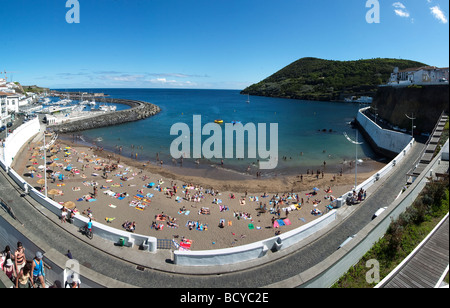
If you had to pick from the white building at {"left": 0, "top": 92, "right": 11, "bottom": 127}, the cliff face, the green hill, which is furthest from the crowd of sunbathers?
the green hill

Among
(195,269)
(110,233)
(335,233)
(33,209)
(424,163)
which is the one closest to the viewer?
(195,269)

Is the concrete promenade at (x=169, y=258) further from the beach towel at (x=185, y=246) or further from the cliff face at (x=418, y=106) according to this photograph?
the cliff face at (x=418, y=106)

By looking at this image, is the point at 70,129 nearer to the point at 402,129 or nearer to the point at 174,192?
the point at 174,192

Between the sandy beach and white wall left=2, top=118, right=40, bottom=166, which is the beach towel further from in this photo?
white wall left=2, top=118, right=40, bottom=166

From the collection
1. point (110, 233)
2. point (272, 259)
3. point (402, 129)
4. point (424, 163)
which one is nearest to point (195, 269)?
point (272, 259)

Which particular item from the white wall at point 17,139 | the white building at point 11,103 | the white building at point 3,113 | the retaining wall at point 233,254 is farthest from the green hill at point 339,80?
the retaining wall at point 233,254

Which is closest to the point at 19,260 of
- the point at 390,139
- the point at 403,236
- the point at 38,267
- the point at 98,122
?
the point at 38,267

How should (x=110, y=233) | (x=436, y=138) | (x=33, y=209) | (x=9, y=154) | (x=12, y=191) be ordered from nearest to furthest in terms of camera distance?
Answer: (x=110, y=233), (x=33, y=209), (x=12, y=191), (x=436, y=138), (x=9, y=154)

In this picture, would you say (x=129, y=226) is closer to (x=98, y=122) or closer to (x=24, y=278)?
(x=24, y=278)
